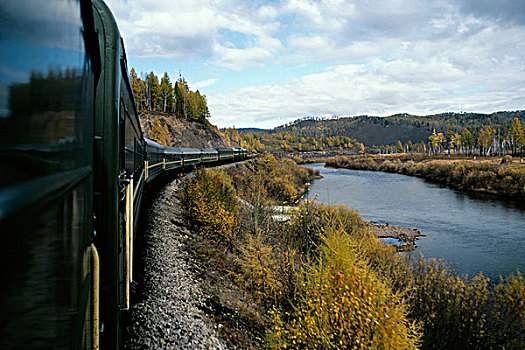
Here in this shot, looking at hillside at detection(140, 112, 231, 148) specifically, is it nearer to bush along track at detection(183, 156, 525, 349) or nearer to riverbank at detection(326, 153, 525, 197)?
riverbank at detection(326, 153, 525, 197)

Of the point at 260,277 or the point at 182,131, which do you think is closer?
the point at 260,277

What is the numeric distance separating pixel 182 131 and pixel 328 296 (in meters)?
68.6

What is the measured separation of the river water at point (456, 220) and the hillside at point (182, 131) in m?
35.3

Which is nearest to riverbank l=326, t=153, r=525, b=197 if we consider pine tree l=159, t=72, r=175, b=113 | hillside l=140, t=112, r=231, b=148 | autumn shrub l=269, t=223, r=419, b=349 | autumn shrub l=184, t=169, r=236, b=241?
autumn shrub l=184, t=169, r=236, b=241

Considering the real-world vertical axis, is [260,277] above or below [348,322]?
below

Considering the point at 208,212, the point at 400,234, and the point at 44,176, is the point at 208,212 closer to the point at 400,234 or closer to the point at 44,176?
the point at 44,176

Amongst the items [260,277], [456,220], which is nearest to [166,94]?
[456,220]

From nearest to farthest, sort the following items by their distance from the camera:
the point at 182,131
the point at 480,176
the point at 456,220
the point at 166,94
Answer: the point at 456,220, the point at 480,176, the point at 182,131, the point at 166,94

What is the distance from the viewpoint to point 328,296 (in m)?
8.13

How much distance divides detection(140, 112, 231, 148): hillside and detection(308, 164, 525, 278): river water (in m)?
35.3

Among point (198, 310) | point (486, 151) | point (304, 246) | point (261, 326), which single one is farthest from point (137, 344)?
point (486, 151)

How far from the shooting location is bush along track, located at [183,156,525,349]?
7.64 m

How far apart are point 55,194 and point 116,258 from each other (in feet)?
6.67

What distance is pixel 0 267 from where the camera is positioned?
0.63 meters
